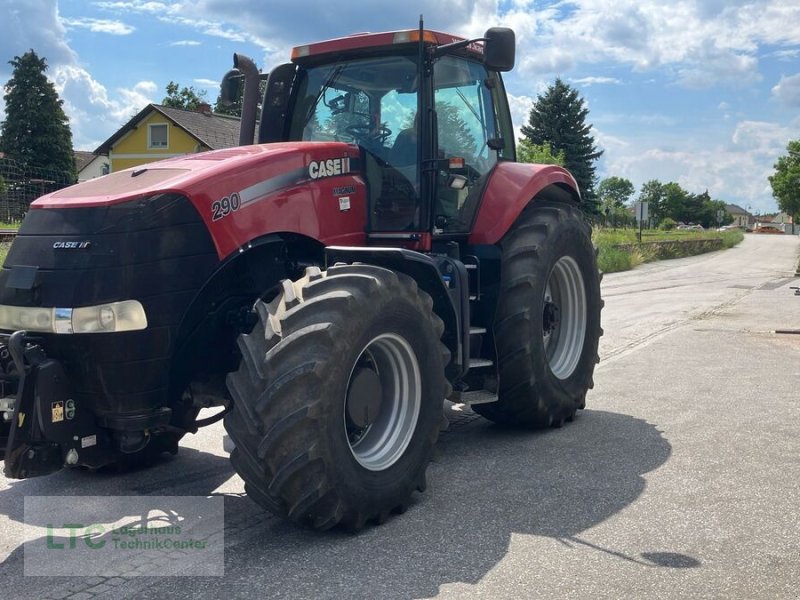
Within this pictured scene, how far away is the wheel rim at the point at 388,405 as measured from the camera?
4.61 m

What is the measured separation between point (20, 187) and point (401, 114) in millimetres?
40432

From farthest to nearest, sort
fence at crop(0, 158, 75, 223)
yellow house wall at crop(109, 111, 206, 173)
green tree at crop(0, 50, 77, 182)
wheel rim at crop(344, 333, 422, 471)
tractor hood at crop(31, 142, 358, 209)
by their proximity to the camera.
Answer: green tree at crop(0, 50, 77, 182)
yellow house wall at crop(109, 111, 206, 173)
fence at crop(0, 158, 75, 223)
wheel rim at crop(344, 333, 422, 471)
tractor hood at crop(31, 142, 358, 209)

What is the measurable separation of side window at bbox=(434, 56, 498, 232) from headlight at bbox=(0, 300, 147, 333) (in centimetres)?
232

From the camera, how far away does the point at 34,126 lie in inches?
2304

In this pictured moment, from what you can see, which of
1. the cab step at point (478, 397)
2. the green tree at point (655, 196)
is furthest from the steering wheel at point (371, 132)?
the green tree at point (655, 196)

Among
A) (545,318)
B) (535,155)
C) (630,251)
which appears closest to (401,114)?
(545,318)

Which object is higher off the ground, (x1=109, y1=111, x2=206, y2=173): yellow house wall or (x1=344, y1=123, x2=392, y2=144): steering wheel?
(x1=109, y1=111, x2=206, y2=173): yellow house wall

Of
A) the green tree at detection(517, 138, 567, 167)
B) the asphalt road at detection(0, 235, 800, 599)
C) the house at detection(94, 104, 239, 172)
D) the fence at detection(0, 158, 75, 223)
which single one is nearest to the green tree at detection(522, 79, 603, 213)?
the green tree at detection(517, 138, 567, 167)

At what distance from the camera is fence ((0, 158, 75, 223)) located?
37.3 m

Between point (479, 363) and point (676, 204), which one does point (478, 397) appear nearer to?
point (479, 363)

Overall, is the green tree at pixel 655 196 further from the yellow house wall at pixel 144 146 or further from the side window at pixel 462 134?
the side window at pixel 462 134

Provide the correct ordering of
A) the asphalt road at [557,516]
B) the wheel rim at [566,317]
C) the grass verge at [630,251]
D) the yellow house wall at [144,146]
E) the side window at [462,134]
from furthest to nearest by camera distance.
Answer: the yellow house wall at [144,146] < the grass verge at [630,251] < the wheel rim at [566,317] < the side window at [462,134] < the asphalt road at [557,516]

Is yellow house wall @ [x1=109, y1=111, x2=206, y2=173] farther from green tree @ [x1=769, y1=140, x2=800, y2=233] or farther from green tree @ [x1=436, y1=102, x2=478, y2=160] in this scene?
green tree @ [x1=769, y1=140, x2=800, y2=233]

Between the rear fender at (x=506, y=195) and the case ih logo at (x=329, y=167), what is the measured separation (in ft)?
3.83
